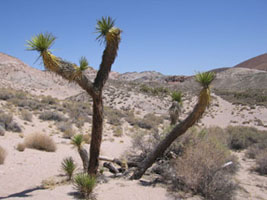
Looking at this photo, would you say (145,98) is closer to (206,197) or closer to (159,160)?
(159,160)

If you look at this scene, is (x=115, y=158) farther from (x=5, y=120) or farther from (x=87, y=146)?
(x=5, y=120)

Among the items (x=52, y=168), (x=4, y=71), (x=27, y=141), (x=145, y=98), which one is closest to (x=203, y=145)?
(x=52, y=168)

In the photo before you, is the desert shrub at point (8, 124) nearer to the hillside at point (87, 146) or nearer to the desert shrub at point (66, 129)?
the hillside at point (87, 146)

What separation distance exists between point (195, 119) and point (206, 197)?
88.4 inches

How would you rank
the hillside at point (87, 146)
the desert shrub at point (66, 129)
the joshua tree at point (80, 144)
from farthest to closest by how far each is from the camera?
the desert shrub at point (66, 129) → the joshua tree at point (80, 144) → the hillside at point (87, 146)

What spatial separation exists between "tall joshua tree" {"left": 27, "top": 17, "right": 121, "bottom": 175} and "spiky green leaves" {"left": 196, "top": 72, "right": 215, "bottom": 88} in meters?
2.72

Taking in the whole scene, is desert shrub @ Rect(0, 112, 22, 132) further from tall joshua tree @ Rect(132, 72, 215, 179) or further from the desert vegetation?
tall joshua tree @ Rect(132, 72, 215, 179)

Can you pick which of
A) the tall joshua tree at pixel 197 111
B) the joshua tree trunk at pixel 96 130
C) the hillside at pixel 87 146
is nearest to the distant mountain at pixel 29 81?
the hillside at pixel 87 146

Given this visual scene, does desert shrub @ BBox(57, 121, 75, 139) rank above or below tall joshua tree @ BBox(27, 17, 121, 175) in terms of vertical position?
below

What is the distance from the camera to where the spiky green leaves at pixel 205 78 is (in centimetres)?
664

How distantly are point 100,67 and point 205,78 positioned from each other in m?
3.24

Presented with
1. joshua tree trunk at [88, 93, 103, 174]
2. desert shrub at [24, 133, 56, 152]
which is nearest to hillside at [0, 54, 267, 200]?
desert shrub at [24, 133, 56, 152]

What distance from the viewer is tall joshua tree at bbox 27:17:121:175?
5742 mm

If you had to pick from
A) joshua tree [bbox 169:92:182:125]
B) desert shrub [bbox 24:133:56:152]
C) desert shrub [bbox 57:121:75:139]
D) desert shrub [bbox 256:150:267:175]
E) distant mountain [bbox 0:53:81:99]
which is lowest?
desert shrub [bbox 256:150:267:175]
